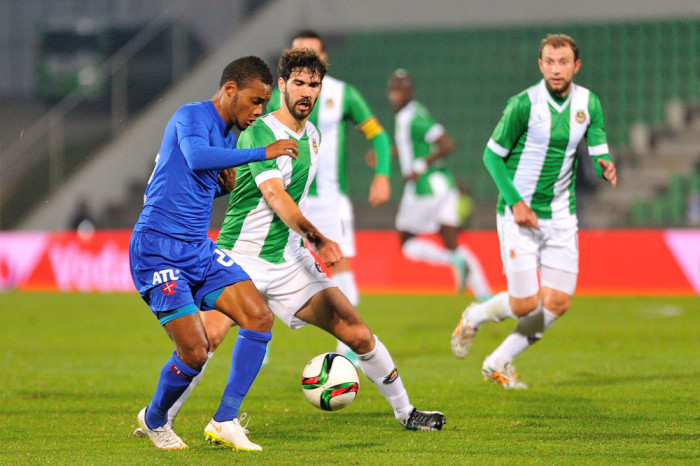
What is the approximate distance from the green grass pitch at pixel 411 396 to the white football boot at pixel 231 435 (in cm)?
6

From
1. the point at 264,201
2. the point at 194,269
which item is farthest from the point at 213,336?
the point at 264,201

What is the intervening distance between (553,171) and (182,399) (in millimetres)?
3044

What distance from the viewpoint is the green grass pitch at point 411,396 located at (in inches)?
185

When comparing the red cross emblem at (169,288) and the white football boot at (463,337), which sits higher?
the red cross emblem at (169,288)

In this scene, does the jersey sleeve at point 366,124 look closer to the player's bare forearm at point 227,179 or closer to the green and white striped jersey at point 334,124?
the green and white striped jersey at point 334,124

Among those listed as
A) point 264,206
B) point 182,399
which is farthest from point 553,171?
point 182,399

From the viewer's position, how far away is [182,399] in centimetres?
521

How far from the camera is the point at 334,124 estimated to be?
7910 mm

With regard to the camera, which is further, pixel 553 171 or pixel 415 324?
pixel 415 324

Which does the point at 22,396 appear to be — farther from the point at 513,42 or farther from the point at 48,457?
the point at 513,42

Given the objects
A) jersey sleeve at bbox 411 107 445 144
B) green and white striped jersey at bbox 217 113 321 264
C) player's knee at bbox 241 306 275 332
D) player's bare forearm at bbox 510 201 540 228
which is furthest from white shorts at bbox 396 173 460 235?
player's knee at bbox 241 306 275 332

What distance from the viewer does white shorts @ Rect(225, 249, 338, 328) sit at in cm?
523

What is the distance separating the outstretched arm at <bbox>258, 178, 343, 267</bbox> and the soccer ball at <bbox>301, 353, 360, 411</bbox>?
802mm

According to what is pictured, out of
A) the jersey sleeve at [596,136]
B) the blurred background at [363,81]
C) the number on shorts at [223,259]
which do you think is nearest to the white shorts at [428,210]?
the blurred background at [363,81]
